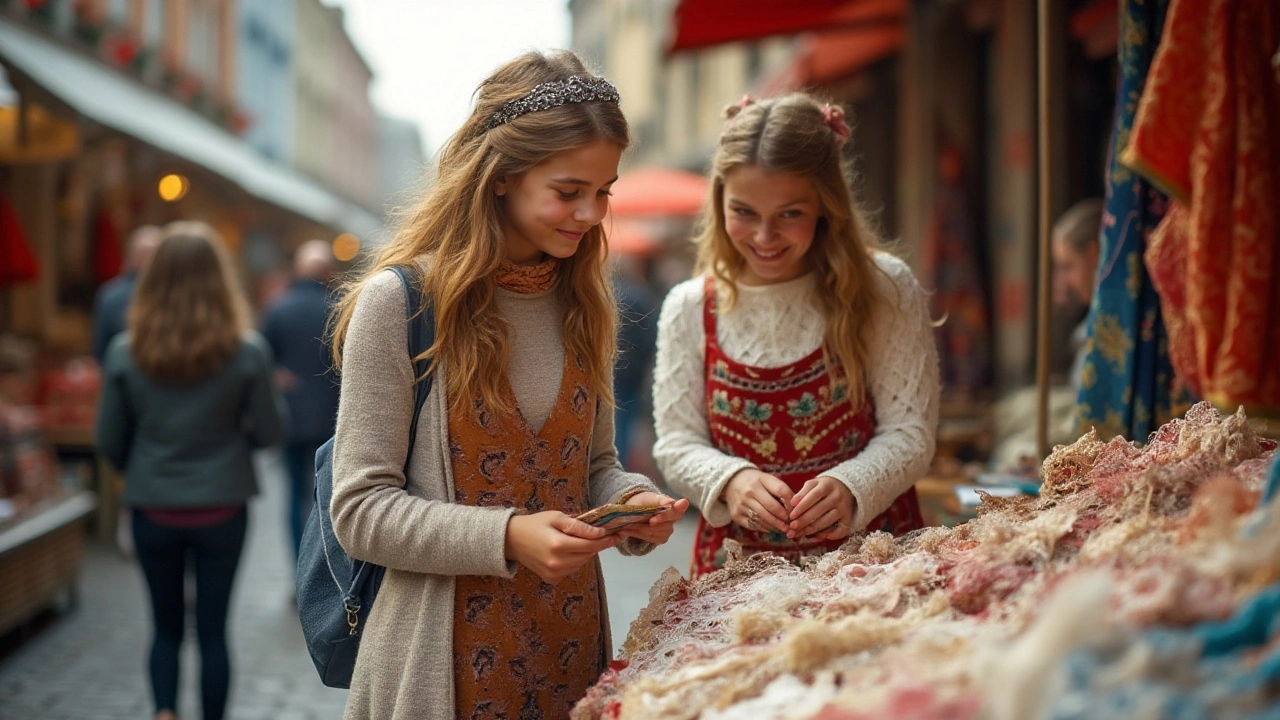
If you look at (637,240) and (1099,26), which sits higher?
(1099,26)

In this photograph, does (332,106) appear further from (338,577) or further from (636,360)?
(338,577)

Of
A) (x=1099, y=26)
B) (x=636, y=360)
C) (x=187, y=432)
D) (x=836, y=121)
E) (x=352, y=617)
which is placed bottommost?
(x=636, y=360)

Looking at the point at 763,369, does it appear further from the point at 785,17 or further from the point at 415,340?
the point at 785,17

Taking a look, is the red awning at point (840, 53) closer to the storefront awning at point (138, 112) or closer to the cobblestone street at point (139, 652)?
the storefront awning at point (138, 112)

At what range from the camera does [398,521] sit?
197 cm

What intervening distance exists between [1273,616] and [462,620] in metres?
1.32

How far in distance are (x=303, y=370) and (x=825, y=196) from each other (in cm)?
524

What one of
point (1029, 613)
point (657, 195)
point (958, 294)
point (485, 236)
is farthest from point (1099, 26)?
point (657, 195)

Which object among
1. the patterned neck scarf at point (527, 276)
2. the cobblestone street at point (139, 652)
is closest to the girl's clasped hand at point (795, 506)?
the patterned neck scarf at point (527, 276)

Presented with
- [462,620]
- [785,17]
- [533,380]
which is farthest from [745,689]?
[785,17]

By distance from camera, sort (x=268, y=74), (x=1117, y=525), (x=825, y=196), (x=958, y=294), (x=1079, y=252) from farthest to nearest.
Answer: (x=268, y=74) < (x=958, y=294) < (x=1079, y=252) < (x=825, y=196) < (x=1117, y=525)

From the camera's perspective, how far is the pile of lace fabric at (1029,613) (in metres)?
1.09

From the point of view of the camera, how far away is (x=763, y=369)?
2627 mm

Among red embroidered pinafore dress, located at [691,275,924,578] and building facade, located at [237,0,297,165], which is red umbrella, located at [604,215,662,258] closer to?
building facade, located at [237,0,297,165]
